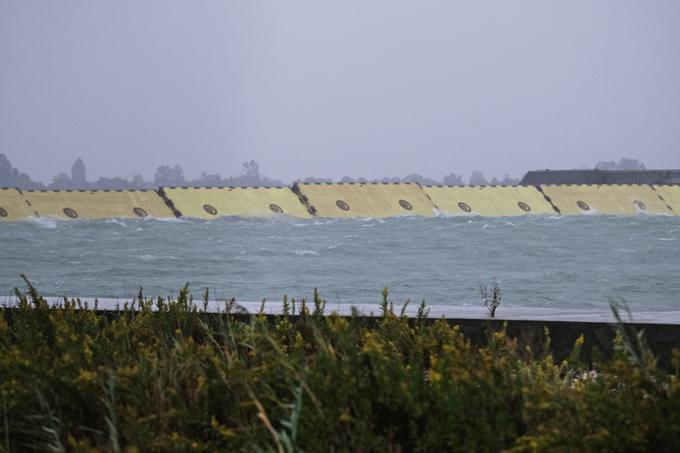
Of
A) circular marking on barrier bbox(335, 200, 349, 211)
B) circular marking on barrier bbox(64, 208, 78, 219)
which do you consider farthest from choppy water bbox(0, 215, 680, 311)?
circular marking on barrier bbox(335, 200, 349, 211)

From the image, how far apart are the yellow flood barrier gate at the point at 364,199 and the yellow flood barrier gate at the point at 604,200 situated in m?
10.7

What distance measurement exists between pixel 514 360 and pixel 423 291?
34135mm

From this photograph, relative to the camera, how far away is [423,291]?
38969mm

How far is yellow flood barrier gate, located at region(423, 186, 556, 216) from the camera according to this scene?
246 feet

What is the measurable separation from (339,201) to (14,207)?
65.1 ft

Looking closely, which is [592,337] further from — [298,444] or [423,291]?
[423,291]

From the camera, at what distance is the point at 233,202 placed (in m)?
68.3

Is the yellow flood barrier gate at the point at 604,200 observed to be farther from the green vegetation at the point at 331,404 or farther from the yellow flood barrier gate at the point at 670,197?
the green vegetation at the point at 331,404

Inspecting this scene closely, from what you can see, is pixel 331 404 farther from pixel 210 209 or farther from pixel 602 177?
pixel 602 177

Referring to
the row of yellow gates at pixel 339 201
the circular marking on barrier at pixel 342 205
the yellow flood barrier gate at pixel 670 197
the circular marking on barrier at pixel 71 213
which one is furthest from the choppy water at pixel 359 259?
the yellow flood barrier gate at pixel 670 197

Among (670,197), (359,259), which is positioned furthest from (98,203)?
(670,197)

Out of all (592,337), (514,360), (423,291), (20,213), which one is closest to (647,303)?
(423,291)

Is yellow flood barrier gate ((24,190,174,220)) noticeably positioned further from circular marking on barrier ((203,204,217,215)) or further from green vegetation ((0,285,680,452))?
green vegetation ((0,285,680,452))

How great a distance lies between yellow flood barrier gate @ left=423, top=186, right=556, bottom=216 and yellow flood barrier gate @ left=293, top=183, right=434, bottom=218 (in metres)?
1.17
